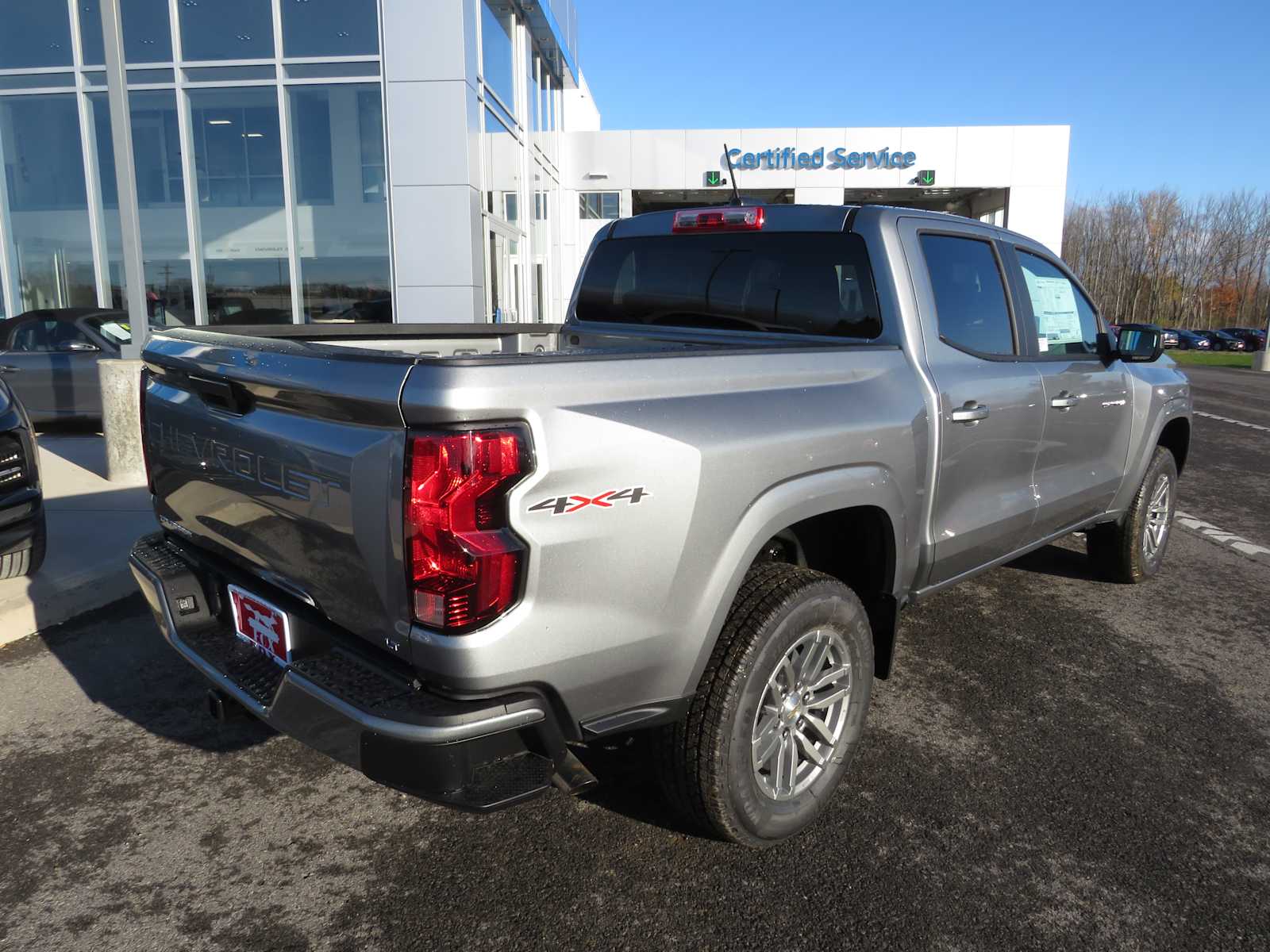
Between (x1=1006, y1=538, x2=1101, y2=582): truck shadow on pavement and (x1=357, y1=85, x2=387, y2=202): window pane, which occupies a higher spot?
(x1=357, y1=85, x2=387, y2=202): window pane

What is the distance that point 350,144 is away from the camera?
14.0 metres

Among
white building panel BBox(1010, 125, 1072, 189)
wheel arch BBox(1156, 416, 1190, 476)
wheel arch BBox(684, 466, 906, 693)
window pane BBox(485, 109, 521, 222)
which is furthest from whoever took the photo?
white building panel BBox(1010, 125, 1072, 189)

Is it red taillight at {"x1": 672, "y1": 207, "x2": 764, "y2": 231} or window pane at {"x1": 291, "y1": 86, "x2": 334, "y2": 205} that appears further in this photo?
window pane at {"x1": 291, "y1": 86, "x2": 334, "y2": 205}

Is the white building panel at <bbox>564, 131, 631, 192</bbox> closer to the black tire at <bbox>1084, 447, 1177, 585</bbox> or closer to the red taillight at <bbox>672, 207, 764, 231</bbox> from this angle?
the black tire at <bbox>1084, 447, 1177, 585</bbox>

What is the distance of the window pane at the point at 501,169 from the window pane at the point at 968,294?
41.4 ft

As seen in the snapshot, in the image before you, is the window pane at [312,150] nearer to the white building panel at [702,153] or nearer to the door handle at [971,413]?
the door handle at [971,413]

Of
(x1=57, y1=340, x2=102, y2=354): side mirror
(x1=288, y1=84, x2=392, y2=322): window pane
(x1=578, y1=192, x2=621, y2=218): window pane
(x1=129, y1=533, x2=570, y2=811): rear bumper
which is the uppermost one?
(x1=578, y1=192, x2=621, y2=218): window pane

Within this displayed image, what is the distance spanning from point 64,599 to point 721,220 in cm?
368

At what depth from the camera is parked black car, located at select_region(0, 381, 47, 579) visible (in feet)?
14.4

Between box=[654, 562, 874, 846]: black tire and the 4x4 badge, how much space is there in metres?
0.58

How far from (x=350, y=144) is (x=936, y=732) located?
13.3 m

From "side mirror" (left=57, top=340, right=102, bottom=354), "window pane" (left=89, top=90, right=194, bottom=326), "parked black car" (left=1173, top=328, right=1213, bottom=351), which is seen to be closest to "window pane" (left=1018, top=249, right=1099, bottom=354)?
"side mirror" (left=57, top=340, right=102, bottom=354)

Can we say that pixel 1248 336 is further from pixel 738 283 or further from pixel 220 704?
pixel 220 704

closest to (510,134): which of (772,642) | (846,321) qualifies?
(846,321)
